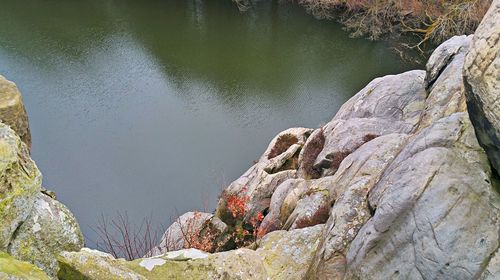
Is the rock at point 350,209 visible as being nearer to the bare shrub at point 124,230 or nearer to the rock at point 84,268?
the rock at point 84,268

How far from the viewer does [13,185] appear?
682 cm

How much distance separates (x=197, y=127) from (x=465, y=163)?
18651mm

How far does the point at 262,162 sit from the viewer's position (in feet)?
61.1

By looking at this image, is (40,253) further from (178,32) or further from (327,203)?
(178,32)

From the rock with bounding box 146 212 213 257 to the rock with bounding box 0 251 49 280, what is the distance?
9.23m

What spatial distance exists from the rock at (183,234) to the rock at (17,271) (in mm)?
9228

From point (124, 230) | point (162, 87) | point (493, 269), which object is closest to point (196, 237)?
point (124, 230)

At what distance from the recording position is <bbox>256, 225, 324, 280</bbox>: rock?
9.06m

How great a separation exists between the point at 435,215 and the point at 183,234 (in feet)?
30.9

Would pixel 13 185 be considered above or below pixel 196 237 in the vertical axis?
above

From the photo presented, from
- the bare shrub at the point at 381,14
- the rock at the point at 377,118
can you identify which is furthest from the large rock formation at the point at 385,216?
the bare shrub at the point at 381,14

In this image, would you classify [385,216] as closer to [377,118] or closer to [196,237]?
[377,118]

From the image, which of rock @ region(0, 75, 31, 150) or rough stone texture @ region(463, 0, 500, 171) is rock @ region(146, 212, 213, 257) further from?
rough stone texture @ region(463, 0, 500, 171)

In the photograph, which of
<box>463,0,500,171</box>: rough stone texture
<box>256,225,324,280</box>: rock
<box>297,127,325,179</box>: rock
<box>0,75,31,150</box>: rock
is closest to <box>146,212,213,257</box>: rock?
<box>297,127,325,179</box>: rock
